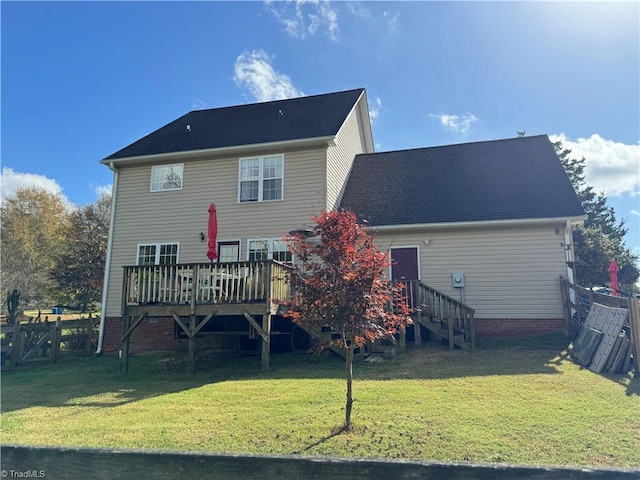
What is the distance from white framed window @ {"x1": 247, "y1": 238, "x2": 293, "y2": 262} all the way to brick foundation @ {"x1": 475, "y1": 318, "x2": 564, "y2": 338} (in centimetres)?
631

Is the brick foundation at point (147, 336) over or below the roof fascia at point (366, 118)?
below

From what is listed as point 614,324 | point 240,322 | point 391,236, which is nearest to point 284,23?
point 391,236

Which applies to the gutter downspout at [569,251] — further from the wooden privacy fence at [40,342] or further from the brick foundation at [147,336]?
the wooden privacy fence at [40,342]

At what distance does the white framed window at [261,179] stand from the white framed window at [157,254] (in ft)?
9.70

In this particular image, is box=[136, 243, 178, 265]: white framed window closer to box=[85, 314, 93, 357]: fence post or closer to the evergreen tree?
Answer: box=[85, 314, 93, 357]: fence post

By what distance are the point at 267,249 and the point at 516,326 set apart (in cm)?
793

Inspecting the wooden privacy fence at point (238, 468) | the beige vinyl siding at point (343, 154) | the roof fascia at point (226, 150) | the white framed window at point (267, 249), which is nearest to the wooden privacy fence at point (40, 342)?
the roof fascia at point (226, 150)

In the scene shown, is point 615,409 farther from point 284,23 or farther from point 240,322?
point 284,23

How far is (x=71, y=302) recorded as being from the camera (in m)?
34.2

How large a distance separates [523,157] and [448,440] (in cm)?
1348

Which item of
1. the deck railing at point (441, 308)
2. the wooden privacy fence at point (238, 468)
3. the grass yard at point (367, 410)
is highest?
the deck railing at point (441, 308)

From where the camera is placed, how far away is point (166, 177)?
49.1 ft

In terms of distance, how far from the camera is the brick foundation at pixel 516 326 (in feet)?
39.4

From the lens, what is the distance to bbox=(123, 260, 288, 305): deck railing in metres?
10.0
